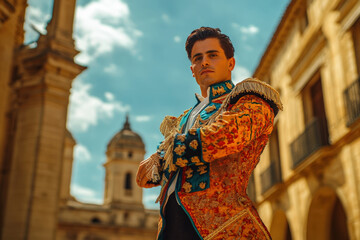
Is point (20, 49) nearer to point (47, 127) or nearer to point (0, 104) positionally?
point (47, 127)

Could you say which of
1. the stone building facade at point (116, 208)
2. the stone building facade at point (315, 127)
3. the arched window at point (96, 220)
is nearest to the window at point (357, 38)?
the stone building facade at point (315, 127)

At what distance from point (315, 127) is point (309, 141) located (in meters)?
0.47

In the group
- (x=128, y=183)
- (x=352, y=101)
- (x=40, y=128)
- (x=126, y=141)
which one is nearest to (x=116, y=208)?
(x=128, y=183)

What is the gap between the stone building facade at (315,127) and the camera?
9.24 meters

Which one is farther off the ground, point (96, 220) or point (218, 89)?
point (96, 220)

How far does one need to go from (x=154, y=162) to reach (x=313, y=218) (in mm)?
10009

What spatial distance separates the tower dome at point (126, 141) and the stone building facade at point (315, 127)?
24.7 metres

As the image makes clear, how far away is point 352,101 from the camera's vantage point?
8922 mm

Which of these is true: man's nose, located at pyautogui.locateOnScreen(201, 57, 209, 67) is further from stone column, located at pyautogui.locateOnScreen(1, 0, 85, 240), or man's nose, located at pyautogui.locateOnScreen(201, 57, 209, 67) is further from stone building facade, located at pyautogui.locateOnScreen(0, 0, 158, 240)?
stone column, located at pyautogui.locateOnScreen(1, 0, 85, 240)

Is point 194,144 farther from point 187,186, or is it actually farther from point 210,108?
point 210,108

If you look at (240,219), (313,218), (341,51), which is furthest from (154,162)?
(313,218)

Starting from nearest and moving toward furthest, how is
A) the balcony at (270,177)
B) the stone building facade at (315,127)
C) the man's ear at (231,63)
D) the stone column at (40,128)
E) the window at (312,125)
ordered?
the man's ear at (231,63)
the stone building facade at (315,127)
the stone column at (40,128)
the window at (312,125)
the balcony at (270,177)

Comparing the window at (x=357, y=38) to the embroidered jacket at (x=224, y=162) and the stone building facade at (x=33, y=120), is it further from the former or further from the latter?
the embroidered jacket at (x=224, y=162)

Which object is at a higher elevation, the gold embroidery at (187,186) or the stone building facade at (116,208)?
the stone building facade at (116,208)
